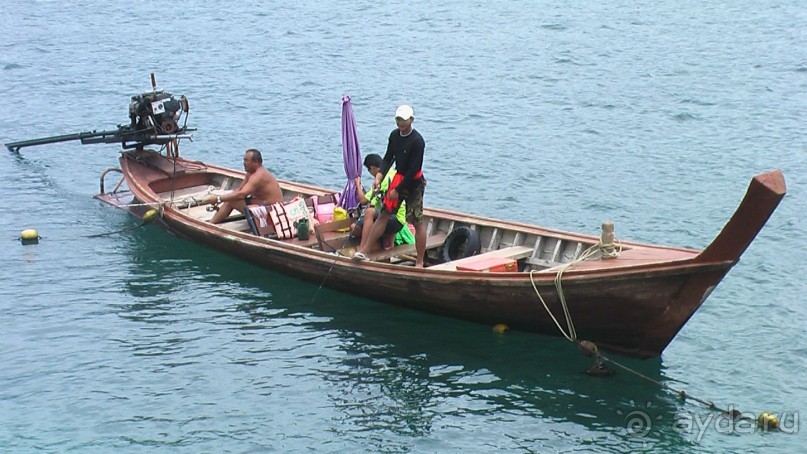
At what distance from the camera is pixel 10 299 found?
14438mm

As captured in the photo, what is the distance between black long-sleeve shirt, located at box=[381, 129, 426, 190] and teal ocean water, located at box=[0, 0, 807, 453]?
171 centimetres

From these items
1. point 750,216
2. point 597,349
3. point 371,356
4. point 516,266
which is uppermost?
point 750,216

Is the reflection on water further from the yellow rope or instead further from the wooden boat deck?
the wooden boat deck

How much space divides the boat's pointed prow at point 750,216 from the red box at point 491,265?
2.59 meters

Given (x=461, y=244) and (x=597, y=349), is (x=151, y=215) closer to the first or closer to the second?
(x=461, y=244)

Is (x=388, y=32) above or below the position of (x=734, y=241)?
above

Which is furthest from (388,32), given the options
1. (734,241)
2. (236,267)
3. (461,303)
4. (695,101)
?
(734,241)

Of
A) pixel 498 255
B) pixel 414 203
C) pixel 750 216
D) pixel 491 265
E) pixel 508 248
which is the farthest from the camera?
pixel 508 248

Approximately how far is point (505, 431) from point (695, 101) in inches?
592

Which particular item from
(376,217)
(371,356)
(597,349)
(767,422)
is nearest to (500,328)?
(597,349)

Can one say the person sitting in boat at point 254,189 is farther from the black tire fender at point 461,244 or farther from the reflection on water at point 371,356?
the black tire fender at point 461,244

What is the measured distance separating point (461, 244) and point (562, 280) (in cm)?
273

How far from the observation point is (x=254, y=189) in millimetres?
14812

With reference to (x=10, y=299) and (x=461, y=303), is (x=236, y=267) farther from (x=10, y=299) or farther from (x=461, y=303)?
(x=461, y=303)
